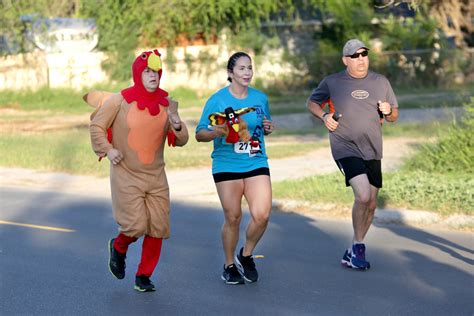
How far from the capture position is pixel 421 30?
4075cm

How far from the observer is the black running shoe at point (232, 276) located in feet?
28.9

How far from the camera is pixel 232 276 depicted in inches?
348

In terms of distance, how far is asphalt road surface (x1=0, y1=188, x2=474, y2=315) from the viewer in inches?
316

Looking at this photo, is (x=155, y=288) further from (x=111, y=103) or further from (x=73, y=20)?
(x=73, y=20)

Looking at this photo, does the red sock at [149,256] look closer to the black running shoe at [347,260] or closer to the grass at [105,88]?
the black running shoe at [347,260]

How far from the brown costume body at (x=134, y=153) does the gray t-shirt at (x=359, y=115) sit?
179 centimetres

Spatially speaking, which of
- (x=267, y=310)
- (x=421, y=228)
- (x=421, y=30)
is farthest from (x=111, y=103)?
(x=421, y=30)

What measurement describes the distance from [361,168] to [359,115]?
0.46 m

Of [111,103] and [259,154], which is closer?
[111,103]

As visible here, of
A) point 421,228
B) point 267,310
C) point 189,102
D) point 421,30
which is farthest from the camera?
point 421,30

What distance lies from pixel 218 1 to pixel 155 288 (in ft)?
95.6

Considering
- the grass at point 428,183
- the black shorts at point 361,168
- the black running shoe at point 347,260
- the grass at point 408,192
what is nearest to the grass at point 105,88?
the grass at point 428,183

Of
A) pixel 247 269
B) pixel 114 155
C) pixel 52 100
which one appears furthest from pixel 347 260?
pixel 52 100

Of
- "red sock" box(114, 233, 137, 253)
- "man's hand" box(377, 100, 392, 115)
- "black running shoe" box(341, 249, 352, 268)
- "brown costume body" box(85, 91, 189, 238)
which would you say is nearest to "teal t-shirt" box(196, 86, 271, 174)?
"brown costume body" box(85, 91, 189, 238)
